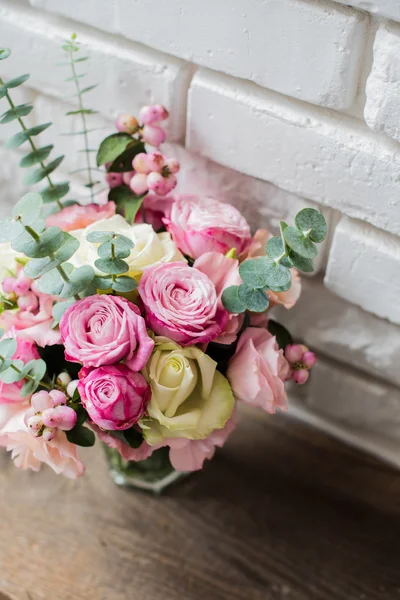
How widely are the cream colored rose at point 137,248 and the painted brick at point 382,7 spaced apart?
Answer: 24cm

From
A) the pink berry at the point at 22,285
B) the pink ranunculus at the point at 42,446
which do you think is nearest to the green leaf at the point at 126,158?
the pink berry at the point at 22,285

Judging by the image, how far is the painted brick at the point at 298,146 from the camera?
1.97 feet

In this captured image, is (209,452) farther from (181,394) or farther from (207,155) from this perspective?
(207,155)

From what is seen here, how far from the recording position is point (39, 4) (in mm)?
713

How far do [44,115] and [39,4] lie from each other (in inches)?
5.2

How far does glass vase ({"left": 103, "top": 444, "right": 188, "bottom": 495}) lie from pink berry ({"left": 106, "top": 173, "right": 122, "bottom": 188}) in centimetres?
28

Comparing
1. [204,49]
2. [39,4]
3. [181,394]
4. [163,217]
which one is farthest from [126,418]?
[39,4]

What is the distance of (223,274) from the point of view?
0.59 meters

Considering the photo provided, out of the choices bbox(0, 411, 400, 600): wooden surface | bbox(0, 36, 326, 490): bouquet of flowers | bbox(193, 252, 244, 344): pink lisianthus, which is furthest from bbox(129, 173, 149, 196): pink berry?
bbox(0, 411, 400, 600): wooden surface

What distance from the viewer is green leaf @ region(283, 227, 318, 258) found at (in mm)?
502

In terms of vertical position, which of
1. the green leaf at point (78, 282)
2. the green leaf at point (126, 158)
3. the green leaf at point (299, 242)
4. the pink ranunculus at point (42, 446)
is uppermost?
the green leaf at point (299, 242)

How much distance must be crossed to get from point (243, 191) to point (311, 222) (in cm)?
21

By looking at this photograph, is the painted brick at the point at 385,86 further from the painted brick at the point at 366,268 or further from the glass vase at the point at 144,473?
the glass vase at the point at 144,473

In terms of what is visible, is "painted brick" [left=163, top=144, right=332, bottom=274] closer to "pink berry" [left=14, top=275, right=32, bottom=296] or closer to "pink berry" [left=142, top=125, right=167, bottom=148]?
"pink berry" [left=142, top=125, right=167, bottom=148]
